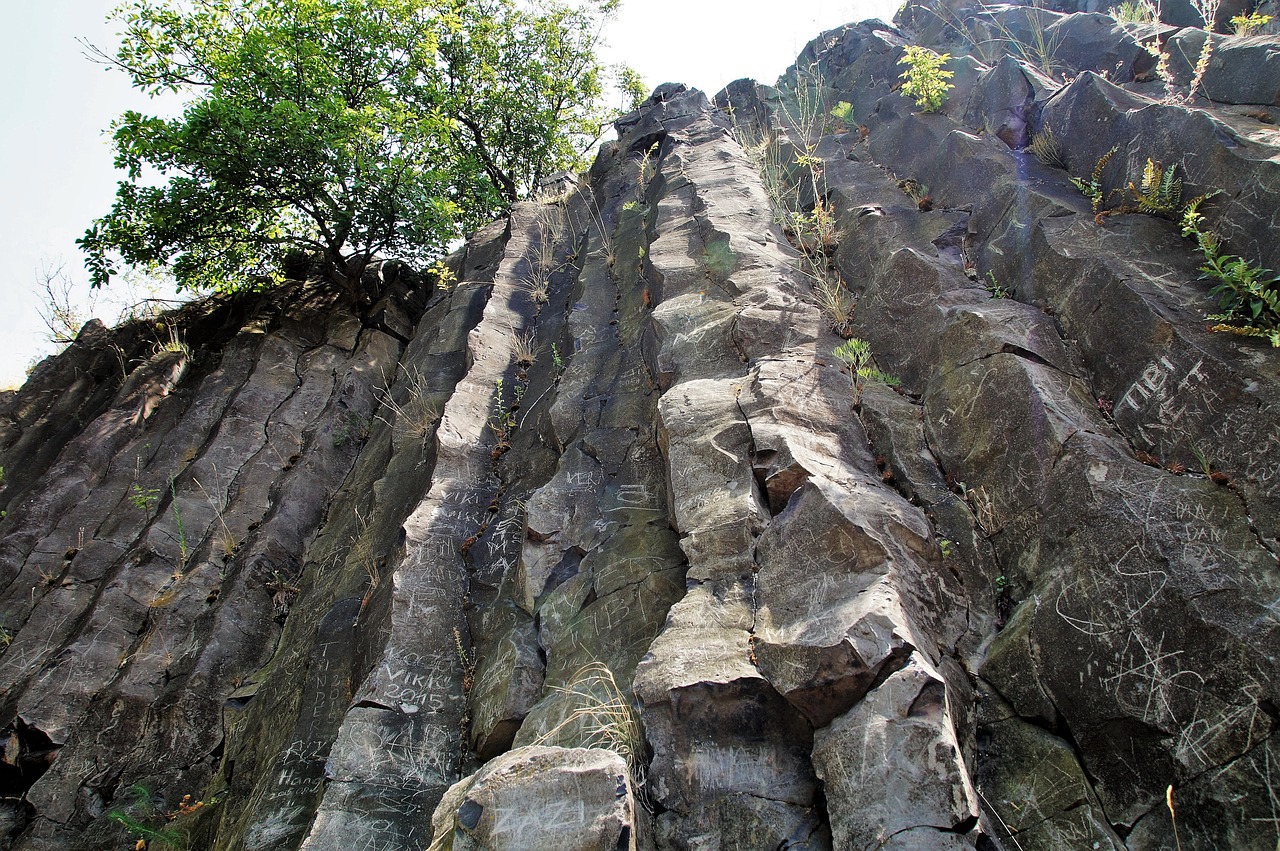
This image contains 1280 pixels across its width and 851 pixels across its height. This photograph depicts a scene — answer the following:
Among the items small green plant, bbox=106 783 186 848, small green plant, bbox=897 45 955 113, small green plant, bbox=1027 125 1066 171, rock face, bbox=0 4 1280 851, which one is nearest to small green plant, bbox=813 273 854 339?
rock face, bbox=0 4 1280 851

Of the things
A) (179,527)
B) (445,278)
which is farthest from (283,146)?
(179,527)

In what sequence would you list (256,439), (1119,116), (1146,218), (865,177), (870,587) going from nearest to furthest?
(870,587) < (1146,218) < (1119,116) < (865,177) < (256,439)

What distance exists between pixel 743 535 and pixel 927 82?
19.5ft

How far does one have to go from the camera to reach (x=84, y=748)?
576 cm

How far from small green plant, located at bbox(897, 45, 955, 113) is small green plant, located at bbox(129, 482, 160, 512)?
29.6 ft

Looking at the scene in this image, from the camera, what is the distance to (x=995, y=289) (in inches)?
201

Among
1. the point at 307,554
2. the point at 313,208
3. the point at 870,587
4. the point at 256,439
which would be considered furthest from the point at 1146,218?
the point at 313,208

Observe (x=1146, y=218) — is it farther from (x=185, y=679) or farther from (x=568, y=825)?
(x=185, y=679)

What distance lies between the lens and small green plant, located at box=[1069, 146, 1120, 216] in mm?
5066

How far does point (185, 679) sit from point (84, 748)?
89 cm

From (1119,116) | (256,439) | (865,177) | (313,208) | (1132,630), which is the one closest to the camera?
(1132,630)

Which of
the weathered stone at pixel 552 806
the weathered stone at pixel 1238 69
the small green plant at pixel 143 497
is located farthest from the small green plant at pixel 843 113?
the small green plant at pixel 143 497

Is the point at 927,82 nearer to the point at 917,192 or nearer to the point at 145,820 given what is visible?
the point at 917,192

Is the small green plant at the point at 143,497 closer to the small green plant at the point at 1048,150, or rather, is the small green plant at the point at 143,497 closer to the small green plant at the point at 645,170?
the small green plant at the point at 645,170
